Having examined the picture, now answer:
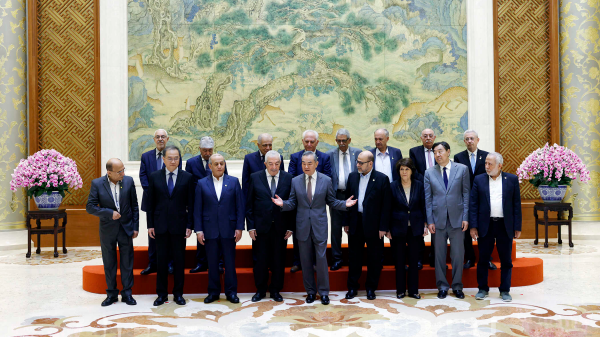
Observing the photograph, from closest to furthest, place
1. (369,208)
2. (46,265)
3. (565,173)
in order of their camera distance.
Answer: (369,208), (46,265), (565,173)

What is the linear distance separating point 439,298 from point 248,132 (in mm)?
5341

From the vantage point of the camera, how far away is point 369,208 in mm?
5250

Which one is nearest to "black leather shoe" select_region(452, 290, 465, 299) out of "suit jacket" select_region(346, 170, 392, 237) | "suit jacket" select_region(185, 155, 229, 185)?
"suit jacket" select_region(346, 170, 392, 237)

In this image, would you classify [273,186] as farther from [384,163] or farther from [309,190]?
[384,163]

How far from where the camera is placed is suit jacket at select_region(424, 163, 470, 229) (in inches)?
209

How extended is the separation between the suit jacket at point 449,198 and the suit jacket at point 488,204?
10 cm

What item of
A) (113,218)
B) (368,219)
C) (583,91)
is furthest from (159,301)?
(583,91)

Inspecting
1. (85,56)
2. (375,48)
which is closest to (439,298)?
(375,48)

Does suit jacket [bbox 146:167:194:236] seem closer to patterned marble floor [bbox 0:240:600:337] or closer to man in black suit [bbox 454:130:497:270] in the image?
patterned marble floor [bbox 0:240:600:337]

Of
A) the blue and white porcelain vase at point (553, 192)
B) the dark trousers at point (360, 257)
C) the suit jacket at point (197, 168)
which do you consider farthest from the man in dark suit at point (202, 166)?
the blue and white porcelain vase at point (553, 192)

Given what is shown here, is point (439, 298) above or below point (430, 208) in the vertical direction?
below

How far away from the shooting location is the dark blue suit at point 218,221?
5.25 metres

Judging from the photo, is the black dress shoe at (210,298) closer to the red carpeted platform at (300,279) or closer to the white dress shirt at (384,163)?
the red carpeted platform at (300,279)

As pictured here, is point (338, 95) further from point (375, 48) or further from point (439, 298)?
point (439, 298)
